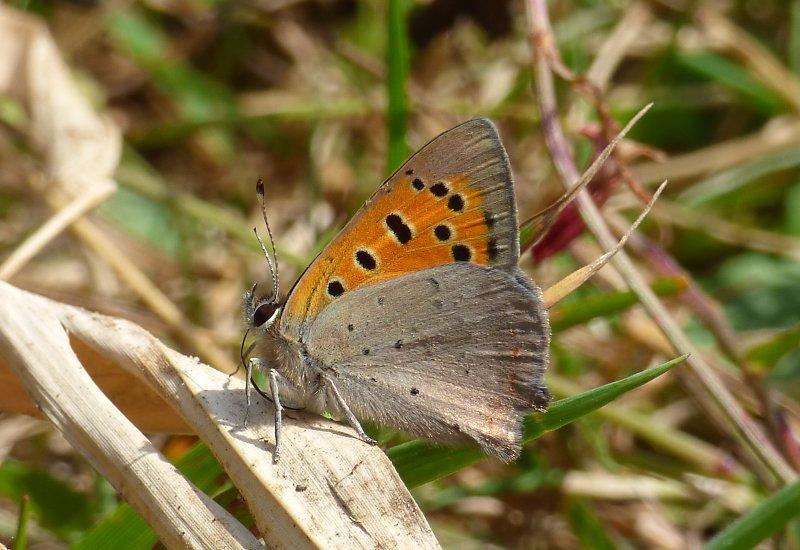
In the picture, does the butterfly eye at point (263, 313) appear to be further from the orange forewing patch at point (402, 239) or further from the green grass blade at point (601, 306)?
the green grass blade at point (601, 306)

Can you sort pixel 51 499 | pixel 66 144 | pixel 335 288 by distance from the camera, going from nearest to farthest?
pixel 335 288
pixel 51 499
pixel 66 144

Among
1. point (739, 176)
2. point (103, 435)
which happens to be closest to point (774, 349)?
point (739, 176)

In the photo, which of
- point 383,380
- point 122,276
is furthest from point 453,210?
point 122,276

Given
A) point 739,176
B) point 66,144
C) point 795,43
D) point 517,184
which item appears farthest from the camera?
point 795,43

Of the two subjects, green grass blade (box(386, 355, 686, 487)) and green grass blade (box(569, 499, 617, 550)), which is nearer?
green grass blade (box(386, 355, 686, 487))

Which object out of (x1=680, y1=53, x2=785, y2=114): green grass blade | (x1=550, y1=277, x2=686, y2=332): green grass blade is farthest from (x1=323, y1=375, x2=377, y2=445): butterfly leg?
(x1=680, y1=53, x2=785, y2=114): green grass blade

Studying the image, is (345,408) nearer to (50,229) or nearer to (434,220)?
(434,220)

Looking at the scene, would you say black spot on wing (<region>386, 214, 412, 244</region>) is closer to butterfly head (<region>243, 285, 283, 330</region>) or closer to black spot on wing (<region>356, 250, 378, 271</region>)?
black spot on wing (<region>356, 250, 378, 271</region>)
